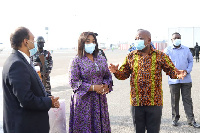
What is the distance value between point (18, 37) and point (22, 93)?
0.59 meters

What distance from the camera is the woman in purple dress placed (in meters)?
3.31

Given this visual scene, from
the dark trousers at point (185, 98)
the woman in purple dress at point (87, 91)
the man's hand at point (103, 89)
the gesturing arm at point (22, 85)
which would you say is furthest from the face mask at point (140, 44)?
the dark trousers at point (185, 98)

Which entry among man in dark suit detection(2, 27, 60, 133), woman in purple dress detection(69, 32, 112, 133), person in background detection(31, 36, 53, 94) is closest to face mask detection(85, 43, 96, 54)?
woman in purple dress detection(69, 32, 112, 133)

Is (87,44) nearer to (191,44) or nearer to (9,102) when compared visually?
(9,102)

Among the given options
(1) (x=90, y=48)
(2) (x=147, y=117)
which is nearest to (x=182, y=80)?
(2) (x=147, y=117)

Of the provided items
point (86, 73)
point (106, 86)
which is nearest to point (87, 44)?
point (86, 73)

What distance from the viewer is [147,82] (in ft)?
10.6

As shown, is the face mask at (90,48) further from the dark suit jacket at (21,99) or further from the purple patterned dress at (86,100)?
the dark suit jacket at (21,99)

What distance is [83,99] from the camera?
3.36 metres

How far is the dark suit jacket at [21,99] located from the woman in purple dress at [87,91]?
84cm

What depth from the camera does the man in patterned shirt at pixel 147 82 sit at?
10.6ft

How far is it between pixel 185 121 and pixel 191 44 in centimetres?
2219

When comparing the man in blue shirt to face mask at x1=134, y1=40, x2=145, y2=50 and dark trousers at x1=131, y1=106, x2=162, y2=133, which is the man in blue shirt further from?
face mask at x1=134, y1=40, x2=145, y2=50

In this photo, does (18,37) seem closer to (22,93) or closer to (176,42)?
(22,93)
